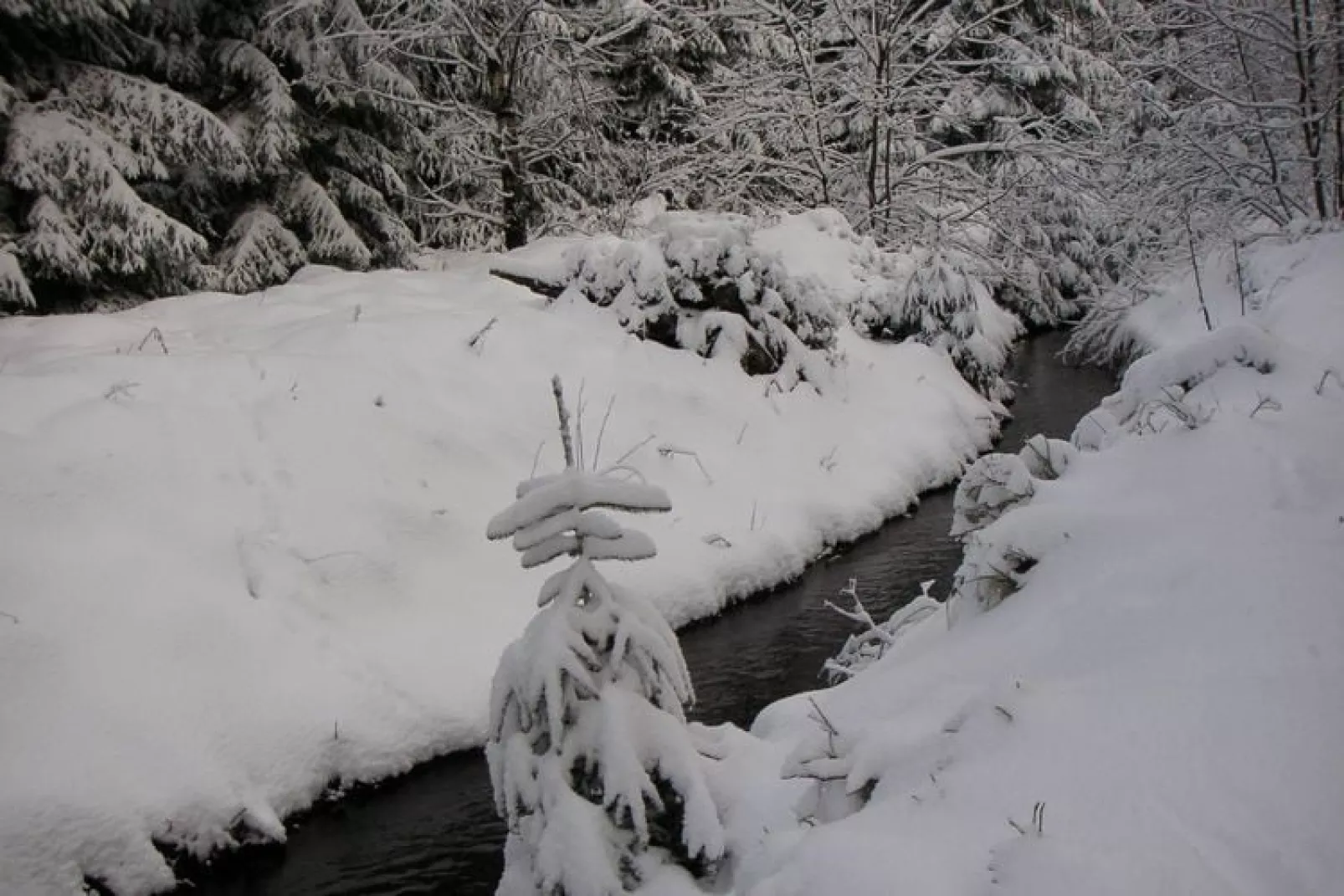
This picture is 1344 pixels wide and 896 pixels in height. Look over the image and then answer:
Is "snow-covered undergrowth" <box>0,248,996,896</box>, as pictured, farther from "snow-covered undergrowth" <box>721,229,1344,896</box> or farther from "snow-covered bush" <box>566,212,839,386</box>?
"snow-covered undergrowth" <box>721,229,1344,896</box>

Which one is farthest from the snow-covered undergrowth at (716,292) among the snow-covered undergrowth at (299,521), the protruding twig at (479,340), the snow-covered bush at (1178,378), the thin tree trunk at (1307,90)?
the snow-covered bush at (1178,378)

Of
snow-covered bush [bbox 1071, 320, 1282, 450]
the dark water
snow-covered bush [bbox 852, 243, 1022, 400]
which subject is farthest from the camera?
snow-covered bush [bbox 852, 243, 1022, 400]

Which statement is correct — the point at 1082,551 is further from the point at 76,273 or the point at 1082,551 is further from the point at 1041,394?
the point at 1041,394

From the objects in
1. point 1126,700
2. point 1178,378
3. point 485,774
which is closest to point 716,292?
point 485,774

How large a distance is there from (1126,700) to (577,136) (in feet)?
52.4

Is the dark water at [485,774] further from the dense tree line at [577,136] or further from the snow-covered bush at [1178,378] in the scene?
the dense tree line at [577,136]

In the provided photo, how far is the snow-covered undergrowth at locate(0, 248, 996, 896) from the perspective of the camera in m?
5.70

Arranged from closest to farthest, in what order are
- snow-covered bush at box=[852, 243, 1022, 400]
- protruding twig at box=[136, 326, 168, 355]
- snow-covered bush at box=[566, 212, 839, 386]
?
protruding twig at box=[136, 326, 168, 355], snow-covered bush at box=[566, 212, 839, 386], snow-covered bush at box=[852, 243, 1022, 400]

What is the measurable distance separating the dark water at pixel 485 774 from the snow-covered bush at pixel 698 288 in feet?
10.5

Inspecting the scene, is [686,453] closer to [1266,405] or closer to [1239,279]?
[1239,279]

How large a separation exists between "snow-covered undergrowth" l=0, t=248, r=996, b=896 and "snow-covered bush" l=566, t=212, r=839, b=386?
0.32 meters

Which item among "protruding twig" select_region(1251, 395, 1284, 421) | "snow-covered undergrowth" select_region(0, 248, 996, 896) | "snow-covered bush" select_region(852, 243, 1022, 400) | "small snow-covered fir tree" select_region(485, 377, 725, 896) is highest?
"protruding twig" select_region(1251, 395, 1284, 421)

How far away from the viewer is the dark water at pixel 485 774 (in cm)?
542

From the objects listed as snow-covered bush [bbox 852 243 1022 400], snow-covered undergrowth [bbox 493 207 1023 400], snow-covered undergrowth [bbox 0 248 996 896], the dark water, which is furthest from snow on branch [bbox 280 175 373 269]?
the dark water
